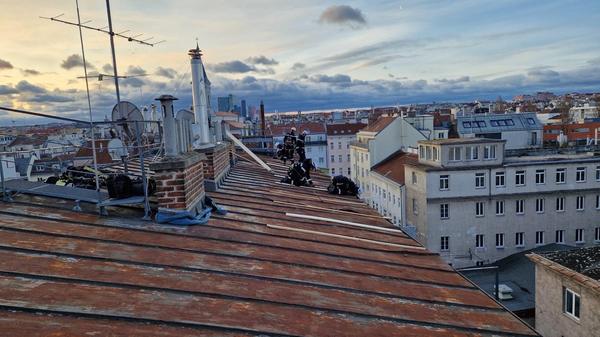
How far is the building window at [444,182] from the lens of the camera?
30547 mm

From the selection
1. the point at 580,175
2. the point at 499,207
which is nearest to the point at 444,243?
the point at 499,207

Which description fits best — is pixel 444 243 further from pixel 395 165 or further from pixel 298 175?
pixel 298 175

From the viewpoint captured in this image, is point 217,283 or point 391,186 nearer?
point 217,283

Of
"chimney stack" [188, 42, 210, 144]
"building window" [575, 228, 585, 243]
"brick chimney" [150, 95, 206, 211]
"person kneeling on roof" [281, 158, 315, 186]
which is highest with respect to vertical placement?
"chimney stack" [188, 42, 210, 144]

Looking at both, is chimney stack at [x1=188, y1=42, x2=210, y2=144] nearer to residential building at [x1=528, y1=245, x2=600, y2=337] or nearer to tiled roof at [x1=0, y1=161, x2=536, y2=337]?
tiled roof at [x1=0, y1=161, x2=536, y2=337]

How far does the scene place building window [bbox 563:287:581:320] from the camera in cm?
1471

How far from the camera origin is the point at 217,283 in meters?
4.64

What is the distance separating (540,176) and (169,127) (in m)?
31.2

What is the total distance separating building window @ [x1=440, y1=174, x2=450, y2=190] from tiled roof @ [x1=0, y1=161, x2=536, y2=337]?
24.2 m

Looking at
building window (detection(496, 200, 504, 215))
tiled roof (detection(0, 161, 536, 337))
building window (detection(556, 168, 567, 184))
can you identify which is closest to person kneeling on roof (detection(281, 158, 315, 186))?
tiled roof (detection(0, 161, 536, 337))

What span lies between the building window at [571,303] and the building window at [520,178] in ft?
57.0

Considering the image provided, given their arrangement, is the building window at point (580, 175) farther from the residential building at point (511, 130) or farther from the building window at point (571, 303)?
the building window at point (571, 303)

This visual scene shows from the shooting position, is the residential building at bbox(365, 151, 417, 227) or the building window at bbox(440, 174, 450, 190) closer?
the building window at bbox(440, 174, 450, 190)

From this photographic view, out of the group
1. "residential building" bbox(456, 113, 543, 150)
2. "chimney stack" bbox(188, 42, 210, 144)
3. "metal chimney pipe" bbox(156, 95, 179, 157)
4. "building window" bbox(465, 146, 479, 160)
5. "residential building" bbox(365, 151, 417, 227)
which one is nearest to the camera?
"metal chimney pipe" bbox(156, 95, 179, 157)
